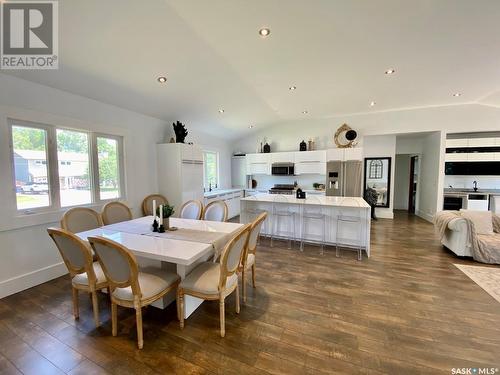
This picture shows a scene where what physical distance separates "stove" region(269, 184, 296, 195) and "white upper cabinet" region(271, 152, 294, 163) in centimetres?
79

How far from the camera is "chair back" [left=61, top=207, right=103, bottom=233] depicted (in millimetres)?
2611

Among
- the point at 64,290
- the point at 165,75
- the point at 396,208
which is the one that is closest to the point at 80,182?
the point at 64,290

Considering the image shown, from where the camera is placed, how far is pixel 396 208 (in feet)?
26.0

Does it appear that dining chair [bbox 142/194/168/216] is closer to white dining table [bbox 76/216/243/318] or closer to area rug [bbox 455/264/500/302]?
white dining table [bbox 76/216/243/318]

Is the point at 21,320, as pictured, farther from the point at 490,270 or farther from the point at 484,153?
the point at 484,153

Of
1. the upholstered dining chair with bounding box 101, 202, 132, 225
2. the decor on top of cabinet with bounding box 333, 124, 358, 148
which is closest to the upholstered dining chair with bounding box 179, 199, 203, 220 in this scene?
the upholstered dining chair with bounding box 101, 202, 132, 225

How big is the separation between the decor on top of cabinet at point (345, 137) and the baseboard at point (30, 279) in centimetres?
668

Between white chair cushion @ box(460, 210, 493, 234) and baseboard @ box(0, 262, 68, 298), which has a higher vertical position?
white chair cushion @ box(460, 210, 493, 234)

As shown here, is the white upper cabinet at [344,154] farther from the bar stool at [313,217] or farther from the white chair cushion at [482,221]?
A: the white chair cushion at [482,221]

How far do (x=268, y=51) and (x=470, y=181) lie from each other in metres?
6.71

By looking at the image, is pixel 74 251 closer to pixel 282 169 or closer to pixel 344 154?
pixel 282 169

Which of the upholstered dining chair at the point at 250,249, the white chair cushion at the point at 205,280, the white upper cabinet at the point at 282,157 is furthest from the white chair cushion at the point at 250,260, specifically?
the white upper cabinet at the point at 282,157

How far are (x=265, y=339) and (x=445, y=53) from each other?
14.1 ft

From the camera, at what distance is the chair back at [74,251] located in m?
1.85
